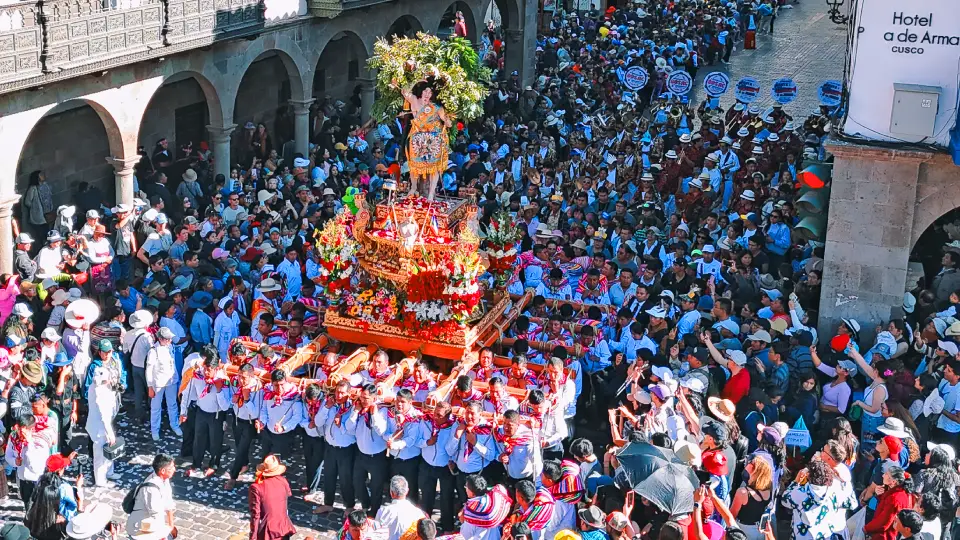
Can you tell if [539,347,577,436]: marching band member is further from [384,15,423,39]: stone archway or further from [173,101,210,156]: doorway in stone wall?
[384,15,423,39]: stone archway

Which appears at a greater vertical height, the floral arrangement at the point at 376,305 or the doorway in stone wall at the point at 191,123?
the doorway in stone wall at the point at 191,123

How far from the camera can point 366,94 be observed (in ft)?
95.5

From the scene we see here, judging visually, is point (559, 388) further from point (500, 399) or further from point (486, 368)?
point (486, 368)

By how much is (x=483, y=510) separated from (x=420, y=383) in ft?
11.1

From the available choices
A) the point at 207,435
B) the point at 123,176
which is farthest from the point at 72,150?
the point at 207,435

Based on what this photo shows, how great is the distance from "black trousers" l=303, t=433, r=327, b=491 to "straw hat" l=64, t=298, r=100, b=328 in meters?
3.12

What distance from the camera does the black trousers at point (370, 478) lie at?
1333cm

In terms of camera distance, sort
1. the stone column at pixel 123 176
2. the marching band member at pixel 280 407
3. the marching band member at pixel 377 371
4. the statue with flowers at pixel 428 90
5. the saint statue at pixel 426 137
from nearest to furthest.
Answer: the marching band member at pixel 280 407
the marching band member at pixel 377 371
the statue with flowers at pixel 428 90
the saint statue at pixel 426 137
the stone column at pixel 123 176

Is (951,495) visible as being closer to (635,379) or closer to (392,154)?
(635,379)

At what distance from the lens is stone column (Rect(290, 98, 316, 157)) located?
26.3 m

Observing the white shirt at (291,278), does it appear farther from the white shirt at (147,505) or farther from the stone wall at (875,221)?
the stone wall at (875,221)

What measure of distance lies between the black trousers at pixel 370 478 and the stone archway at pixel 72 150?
31.6ft

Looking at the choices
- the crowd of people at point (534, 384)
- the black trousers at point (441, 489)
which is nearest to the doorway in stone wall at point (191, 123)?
the crowd of people at point (534, 384)

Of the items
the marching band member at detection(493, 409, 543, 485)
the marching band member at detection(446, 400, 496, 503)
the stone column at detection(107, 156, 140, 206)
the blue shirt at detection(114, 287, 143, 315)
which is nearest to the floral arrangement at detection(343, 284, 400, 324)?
the marching band member at detection(446, 400, 496, 503)
